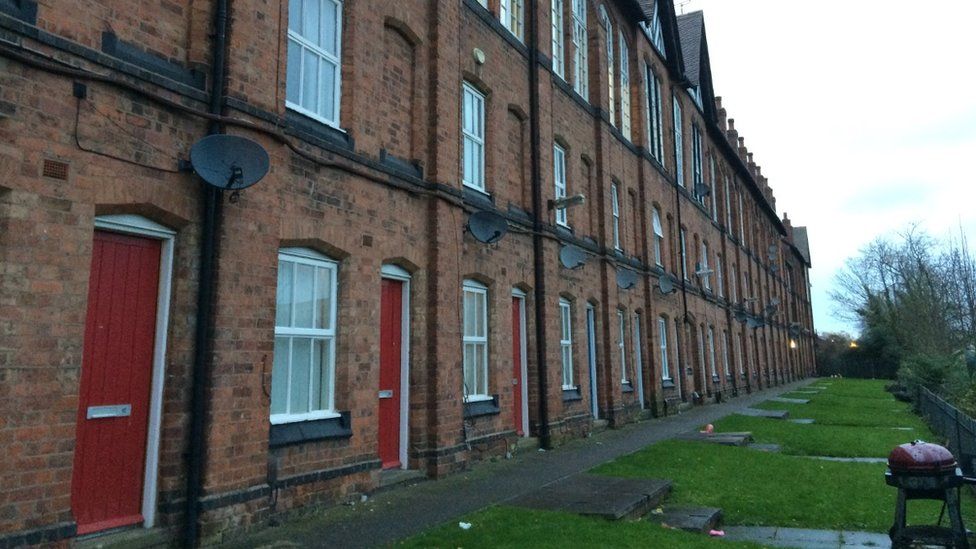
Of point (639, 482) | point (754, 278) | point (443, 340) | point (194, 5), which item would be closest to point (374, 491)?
point (443, 340)

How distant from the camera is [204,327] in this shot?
5.88m

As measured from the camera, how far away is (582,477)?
8414mm

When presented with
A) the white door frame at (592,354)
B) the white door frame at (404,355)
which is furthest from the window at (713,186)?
the white door frame at (404,355)

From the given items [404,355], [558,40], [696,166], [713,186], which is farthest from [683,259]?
[404,355]

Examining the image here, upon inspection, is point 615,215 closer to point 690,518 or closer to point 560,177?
point 560,177

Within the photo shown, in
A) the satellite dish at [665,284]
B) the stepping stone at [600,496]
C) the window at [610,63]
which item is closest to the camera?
the stepping stone at [600,496]

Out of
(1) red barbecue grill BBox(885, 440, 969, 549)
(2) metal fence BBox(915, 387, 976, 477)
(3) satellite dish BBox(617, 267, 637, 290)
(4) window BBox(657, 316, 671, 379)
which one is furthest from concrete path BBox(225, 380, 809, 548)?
(4) window BBox(657, 316, 671, 379)

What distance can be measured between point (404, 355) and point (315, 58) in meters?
3.88

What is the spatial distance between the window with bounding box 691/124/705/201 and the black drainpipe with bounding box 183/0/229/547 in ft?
69.7

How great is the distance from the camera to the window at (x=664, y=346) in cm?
1936

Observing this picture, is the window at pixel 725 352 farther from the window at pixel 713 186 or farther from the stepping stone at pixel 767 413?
the stepping stone at pixel 767 413

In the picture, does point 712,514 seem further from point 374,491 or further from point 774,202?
point 774,202

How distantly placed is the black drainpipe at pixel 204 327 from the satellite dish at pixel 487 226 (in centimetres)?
444

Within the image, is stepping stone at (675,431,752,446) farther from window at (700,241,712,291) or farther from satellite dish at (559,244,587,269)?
window at (700,241,712,291)
